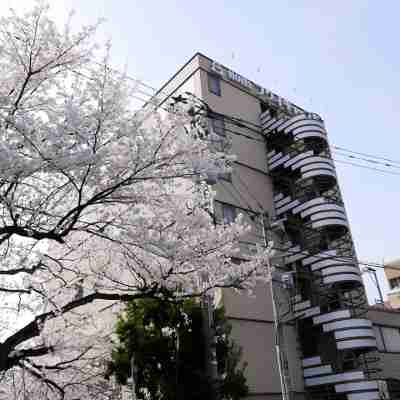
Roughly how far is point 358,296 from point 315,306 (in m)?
2.88

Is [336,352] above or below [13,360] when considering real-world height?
above

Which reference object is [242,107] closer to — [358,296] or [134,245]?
[358,296]

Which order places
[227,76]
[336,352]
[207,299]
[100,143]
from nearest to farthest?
[100,143], [207,299], [336,352], [227,76]

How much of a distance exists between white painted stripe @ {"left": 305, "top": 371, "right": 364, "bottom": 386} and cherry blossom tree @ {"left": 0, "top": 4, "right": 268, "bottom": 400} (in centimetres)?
992

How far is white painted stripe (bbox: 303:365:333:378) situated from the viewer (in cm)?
1866

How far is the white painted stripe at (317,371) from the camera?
18.7 m

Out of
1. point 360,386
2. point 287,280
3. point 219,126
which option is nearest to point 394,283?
point 360,386

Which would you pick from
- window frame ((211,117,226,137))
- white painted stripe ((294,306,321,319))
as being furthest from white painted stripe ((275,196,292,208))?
white painted stripe ((294,306,321,319))

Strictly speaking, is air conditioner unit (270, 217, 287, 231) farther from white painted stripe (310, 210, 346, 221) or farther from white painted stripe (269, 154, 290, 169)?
white painted stripe (269, 154, 290, 169)

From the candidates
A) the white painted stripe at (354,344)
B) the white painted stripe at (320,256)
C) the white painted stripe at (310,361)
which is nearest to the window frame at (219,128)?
the white painted stripe at (320,256)

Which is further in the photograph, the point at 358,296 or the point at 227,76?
the point at 227,76

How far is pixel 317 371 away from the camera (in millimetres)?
19016

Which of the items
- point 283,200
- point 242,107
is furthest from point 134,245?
point 242,107

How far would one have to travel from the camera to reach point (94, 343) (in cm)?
1362
